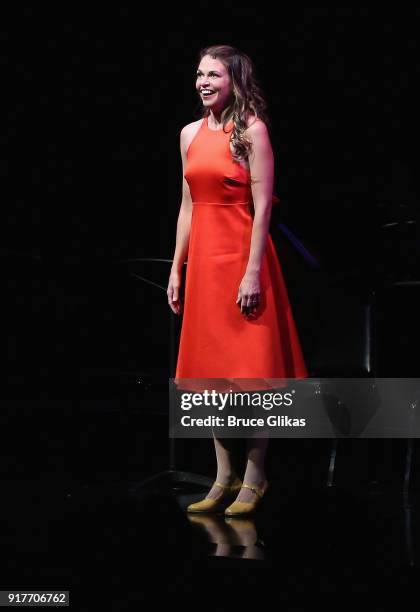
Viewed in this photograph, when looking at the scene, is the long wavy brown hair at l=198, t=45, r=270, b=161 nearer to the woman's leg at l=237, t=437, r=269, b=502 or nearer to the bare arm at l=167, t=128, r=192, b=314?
the bare arm at l=167, t=128, r=192, b=314

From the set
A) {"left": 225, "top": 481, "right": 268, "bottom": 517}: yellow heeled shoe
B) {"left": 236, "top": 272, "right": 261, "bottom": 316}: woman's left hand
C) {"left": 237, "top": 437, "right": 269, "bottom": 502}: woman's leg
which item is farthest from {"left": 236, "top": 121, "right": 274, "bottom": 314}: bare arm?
{"left": 225, "top": 481, "right": 268, "bottom": 517}: yellow heeled shoe

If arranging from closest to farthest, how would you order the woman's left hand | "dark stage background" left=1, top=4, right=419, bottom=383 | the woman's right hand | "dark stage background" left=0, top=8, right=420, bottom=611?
the woman's left hand < the woman's right hand < "dark stage background" left=0, top=8, right=420, bottom=611 < "dark stage background" left=1, top=4, right=419, bottom=383

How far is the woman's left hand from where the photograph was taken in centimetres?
244

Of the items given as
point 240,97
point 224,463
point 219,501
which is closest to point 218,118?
point 240,97

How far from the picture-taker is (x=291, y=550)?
2107mm

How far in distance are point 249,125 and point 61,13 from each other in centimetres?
203

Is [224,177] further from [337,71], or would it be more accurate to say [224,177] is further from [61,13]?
[61,13]

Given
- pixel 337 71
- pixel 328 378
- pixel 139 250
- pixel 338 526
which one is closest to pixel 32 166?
pixel 139 250

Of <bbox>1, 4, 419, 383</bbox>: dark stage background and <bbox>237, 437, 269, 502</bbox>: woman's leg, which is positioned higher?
<bbox>1, 4, 419, 383</bbox>: dark stage background

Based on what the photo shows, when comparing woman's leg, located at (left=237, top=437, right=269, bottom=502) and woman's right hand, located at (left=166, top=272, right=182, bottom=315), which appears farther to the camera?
woman's right hand, located at (left=166, top=272, right=182, bottom=315)

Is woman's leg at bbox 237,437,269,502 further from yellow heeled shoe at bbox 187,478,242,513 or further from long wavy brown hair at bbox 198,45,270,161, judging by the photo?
long wavy brown hair at bbox 198,45,270,161

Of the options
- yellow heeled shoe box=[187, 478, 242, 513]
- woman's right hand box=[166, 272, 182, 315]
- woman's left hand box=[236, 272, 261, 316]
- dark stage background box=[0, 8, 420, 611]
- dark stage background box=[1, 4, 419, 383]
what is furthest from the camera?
dark stage background box=[1, 4, 419, 383]

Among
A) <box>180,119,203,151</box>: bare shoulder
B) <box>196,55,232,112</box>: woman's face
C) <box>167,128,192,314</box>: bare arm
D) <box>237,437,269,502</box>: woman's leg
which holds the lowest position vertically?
<box>237,437,269,502</box>: woman's leg

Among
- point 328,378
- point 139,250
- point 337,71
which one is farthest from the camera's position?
point 139,250
